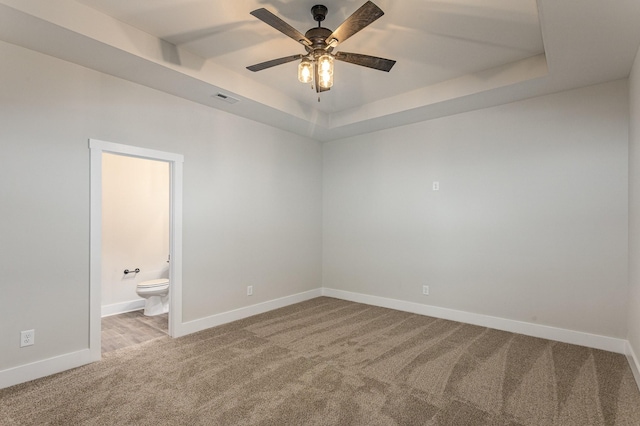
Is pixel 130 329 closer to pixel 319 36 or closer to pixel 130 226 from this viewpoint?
pixel 130 226

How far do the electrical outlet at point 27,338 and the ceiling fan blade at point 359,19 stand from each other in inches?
125

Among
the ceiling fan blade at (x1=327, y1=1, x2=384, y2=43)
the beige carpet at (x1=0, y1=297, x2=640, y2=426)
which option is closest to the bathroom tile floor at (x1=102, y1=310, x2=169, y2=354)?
the beige carpet at (x1=0, y1=297, x2=640, y2=426)

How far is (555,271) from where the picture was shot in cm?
348

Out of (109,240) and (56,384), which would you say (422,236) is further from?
(109,240)

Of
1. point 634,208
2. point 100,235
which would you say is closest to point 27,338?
point 100,235

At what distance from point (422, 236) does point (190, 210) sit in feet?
9.55

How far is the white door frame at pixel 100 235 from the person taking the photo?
2.96 metres

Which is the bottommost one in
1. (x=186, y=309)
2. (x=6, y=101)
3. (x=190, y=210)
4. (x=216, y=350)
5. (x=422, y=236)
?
(x=216, y=350)

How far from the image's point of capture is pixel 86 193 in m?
2.93

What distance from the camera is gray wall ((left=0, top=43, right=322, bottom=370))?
8.43 feet

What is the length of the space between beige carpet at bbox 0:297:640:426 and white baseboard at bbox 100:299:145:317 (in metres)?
1.65

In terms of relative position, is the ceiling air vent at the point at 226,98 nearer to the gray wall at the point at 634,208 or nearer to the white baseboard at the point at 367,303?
the white baseboard at the point at 367,303

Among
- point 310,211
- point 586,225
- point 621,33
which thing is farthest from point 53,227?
point 586,225

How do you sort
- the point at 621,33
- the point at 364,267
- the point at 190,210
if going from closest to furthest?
the point at 621,33 < the point at 190,210 < the point at 364,267
